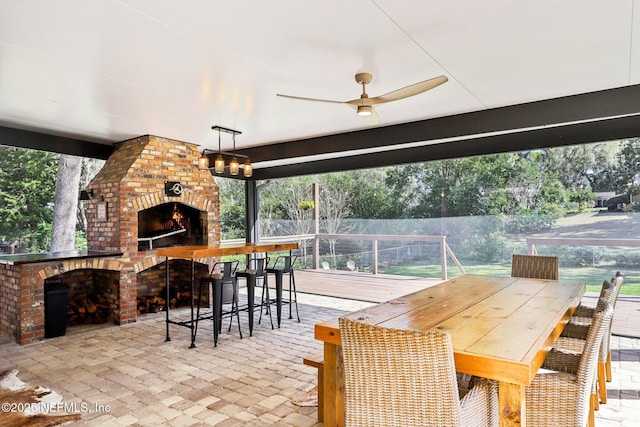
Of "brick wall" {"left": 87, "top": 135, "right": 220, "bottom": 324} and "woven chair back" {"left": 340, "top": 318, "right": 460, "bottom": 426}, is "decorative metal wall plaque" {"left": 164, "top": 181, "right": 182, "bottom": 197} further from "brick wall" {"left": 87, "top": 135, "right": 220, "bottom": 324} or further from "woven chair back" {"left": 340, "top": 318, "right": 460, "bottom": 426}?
"woven chair back" {"left": 340, "top": 318, "right": 460, "bottom": 426}

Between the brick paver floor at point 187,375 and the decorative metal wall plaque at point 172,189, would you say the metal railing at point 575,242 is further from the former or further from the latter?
the decorative metal wall plaque at point 172,189

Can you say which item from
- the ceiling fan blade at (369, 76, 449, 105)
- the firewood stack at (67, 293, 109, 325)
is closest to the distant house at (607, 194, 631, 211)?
the ceiling fan blade at (369, 76, 449, 105)

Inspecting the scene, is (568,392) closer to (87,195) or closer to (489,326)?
(489,326)

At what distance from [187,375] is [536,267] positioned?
347 centimetres

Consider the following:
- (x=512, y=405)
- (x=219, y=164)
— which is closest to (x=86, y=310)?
(x=219, y=164)

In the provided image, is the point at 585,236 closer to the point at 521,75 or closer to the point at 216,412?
the point at 521,75

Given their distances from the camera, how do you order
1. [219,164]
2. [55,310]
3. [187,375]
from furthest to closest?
[55,310] < [219,164] < [187,375]

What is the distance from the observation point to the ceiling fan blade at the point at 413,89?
2.40 meters

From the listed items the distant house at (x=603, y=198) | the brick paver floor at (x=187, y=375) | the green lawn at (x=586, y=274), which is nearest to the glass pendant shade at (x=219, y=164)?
the brick paver floor at (x=187, y=375)

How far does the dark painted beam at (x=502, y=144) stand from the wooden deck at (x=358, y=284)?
2.10m

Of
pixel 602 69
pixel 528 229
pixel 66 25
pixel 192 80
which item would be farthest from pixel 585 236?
pixel 66 25

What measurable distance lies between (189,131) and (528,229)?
4975 mm

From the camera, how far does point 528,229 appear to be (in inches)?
223

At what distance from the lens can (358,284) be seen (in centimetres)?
693
